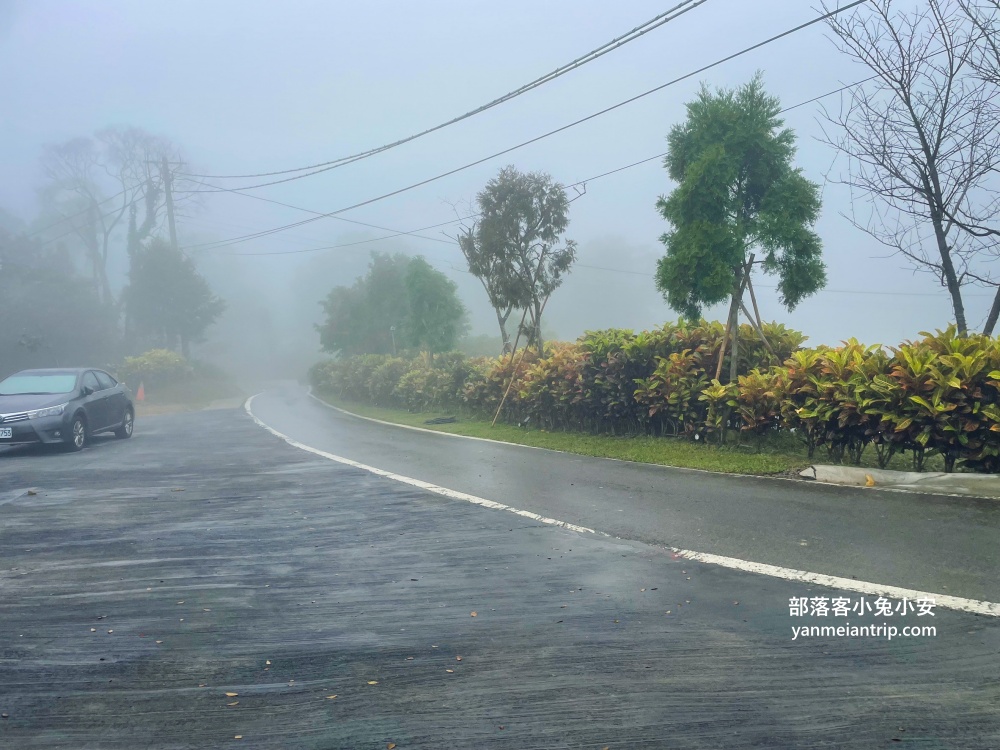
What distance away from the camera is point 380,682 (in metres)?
3.93

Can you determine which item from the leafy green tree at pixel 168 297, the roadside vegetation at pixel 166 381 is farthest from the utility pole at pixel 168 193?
the roadside vegetation at pixel 166 381

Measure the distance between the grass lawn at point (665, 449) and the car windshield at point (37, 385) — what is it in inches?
323

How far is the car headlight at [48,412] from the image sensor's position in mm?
14742

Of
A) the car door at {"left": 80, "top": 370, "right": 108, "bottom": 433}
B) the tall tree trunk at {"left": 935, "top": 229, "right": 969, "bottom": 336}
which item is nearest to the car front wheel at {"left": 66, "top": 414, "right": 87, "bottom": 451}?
the car door at {"left": 80, "top": 370, "right": 108, "bottom": 433}

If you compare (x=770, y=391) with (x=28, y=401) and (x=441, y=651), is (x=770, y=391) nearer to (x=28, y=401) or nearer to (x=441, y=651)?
(x=441, y=651)

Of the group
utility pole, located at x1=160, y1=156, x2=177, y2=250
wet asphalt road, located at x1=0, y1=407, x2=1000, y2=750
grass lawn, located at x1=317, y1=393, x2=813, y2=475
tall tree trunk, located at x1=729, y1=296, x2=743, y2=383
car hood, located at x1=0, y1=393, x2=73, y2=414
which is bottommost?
wet asphalt road, located at x1=0, y1=407, x2=1000, y2=750

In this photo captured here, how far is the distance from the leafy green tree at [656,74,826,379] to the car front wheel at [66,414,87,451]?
1127 cm

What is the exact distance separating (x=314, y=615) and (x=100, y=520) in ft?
14.3

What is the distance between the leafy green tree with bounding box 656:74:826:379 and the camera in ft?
43.9

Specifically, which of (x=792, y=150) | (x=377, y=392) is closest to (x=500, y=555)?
(x=792, y=150)

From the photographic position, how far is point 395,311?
136 ft

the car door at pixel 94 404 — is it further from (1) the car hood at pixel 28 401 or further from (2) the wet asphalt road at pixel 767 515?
(2) the wet asphalt road at pixel 767 515

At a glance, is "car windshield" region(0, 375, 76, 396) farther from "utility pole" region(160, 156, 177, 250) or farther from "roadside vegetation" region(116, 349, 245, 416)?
"utility pole" region(160, 156, 177, 250)

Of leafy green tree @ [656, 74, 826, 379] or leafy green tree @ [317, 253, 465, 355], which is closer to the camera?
leafy green tree @ [656, 74, 826, 379]
